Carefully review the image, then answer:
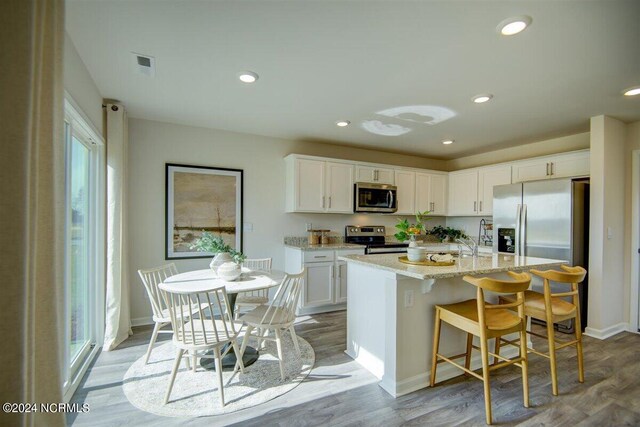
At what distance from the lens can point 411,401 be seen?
212 centimetres

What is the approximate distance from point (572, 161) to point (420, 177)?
209 centimetres

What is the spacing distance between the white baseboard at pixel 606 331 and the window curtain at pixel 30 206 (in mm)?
4740

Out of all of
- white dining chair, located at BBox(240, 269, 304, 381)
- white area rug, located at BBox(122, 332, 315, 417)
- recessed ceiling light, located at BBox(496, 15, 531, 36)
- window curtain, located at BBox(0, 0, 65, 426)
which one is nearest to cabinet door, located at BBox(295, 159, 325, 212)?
white dining chair, located at BBox(240, 269, 304, 381)

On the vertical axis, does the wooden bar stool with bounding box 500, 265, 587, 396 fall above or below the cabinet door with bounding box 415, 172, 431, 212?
below

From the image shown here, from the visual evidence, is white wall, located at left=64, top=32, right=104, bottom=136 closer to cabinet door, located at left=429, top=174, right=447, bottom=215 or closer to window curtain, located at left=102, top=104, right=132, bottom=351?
window curtain, located at left=102, top=104, right=132, bottom=351

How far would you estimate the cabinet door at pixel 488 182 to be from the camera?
4516 millimetres

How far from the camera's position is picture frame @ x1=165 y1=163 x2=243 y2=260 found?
12.2ft

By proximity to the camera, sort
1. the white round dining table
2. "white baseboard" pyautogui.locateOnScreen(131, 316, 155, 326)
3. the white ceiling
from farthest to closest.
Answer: "white baseboard" pyautogui.locateOnScreen(131, 316, 155, 326) → the white round dining table → the white ceiling

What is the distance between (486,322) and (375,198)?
292 cm

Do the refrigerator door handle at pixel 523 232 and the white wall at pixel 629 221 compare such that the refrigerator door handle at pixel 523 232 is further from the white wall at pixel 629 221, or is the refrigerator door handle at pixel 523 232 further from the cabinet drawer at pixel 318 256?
the cabinet drawer at pixel 318 256

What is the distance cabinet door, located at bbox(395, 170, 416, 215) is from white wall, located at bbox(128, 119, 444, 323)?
617 millimetres

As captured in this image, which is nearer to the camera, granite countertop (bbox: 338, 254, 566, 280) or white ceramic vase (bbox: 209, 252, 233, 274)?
granite countertop (bbox: 338, 254, 566, 280)

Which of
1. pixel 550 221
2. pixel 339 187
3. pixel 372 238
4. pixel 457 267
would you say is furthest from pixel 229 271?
pixel 550 221

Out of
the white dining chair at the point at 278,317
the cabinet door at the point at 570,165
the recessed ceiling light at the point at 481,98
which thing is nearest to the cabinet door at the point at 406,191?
the cabinet door at the point at 570,165
